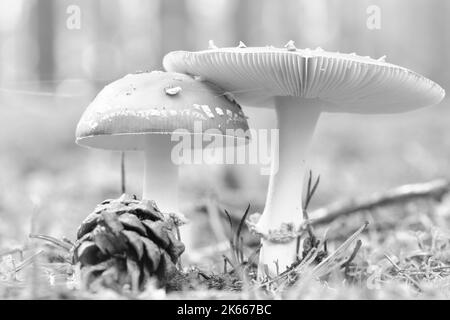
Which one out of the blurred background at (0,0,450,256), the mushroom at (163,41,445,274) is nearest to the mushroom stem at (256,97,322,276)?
the mushroom at (163,41,445,274)

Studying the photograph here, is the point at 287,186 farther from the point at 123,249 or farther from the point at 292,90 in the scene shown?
the point at 123,249

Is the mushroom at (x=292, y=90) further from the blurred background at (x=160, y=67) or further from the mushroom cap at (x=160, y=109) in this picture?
the blurred background at (x=160, y=67)

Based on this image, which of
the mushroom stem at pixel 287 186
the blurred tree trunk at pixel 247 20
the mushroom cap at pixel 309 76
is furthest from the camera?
the blurred tree trunk at pixel 247 20

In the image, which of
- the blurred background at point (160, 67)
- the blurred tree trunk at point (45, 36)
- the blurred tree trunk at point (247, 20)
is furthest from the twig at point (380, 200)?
the blurred tree trunk at point (45, 36)

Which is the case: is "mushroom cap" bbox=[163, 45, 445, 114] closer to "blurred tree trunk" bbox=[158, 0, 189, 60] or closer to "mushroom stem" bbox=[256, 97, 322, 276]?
"mushroom stem" bbox=[256, 97, 322, 276]

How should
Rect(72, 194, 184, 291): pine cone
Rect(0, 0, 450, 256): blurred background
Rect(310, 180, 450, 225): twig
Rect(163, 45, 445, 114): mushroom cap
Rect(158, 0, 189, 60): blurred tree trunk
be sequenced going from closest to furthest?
Rect(72, 194, 184, 291): pine cone → Rect(163, 45, 445, 114): mushroom cap → Rect(310, 180, 450, 225): twig → Rect(0, 0, 450, 256): blurred background → Rect(158, 0, 189, 60): blurred tree trunk
